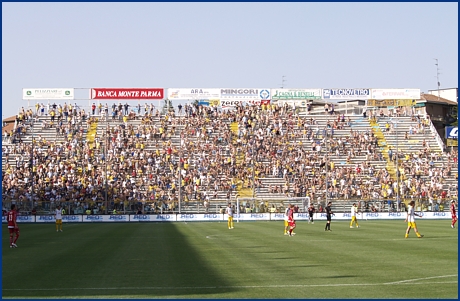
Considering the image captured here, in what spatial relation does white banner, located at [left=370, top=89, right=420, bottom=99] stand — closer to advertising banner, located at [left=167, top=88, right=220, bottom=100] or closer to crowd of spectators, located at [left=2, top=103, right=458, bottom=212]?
crowd of spectators, located at [left=2, top=103, right=458, bottom=212]

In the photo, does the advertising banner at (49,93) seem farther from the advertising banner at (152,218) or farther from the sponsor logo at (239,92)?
the advertising banner at (152,218)

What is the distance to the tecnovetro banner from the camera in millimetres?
83188

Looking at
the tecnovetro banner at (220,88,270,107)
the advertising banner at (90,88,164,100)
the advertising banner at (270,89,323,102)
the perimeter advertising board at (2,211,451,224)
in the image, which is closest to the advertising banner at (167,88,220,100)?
the tecnovetro banner at (220,88,270,107)

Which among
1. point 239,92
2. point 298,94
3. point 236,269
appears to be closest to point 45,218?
point 239,92

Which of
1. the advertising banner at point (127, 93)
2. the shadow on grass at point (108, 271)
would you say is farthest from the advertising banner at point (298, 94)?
the shadow on grass at point (108, 271)

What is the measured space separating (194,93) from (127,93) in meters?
7.91

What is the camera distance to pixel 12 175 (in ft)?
223

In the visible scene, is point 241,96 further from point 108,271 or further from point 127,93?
point 108,271

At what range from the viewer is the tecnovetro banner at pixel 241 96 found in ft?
273

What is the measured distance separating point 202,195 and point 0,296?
5118 cm

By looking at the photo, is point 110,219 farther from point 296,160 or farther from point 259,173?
point 296,160

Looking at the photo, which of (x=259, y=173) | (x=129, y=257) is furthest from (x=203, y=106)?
(x=129, y=257)

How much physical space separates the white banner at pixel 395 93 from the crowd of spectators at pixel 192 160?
6.63 m

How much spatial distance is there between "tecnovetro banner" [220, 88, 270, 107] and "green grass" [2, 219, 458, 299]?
50.0m
